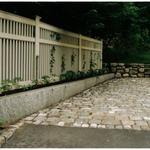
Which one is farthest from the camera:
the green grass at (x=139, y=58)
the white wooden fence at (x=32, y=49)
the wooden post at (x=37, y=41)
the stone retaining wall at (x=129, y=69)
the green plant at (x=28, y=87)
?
the green grass at (x=139, y=58)

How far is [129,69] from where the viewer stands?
1758 centimetres

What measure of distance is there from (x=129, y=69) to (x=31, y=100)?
1196cm

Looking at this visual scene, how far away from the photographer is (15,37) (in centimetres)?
634

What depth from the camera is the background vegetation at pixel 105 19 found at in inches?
333

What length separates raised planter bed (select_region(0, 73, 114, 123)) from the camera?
520 centimetres

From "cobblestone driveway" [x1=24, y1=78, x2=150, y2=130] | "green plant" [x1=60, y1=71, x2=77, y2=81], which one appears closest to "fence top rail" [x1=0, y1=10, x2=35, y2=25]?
"cobblestone driveway" [x1=24, y1=78, x2=150, y2=130]

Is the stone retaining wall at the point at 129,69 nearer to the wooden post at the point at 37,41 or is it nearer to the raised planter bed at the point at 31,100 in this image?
the raised planter bed at the point at 31,100

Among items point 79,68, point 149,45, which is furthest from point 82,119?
point 149,45

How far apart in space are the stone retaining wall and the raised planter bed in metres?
8.04

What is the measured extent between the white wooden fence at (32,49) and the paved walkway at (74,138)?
140cm

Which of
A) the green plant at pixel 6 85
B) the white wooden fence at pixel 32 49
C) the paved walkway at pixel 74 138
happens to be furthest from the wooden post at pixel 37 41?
the paved walkway at pixel 74 138

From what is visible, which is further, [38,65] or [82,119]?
[38,65]

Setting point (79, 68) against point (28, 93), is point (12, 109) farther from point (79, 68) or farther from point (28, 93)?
point (79, 68)

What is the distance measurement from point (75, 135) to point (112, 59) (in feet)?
46.8
